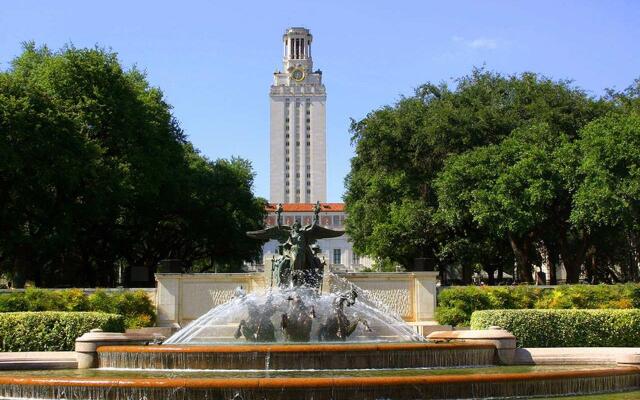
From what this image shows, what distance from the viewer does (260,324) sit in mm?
21812

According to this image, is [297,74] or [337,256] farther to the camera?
[297,74]

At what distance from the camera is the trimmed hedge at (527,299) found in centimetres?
3198

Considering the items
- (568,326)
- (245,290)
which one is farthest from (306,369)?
(245,290)

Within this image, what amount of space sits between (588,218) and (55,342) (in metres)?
24.6

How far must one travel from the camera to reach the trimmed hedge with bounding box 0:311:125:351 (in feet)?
81.1

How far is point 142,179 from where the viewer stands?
4450cm

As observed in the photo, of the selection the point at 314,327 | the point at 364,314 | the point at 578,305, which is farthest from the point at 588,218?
the point at 314,327

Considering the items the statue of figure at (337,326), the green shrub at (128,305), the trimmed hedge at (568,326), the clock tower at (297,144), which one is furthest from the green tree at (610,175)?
the clock tower at (297,144)

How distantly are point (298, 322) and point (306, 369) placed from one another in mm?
4456

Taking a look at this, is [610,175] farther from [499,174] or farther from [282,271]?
→ [282,271]

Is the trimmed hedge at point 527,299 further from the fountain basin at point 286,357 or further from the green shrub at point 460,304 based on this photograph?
the fountain basin at point 286,357

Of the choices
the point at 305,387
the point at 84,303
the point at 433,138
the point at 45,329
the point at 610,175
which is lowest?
the point at 305,387

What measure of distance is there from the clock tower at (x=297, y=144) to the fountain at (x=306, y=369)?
11713cm

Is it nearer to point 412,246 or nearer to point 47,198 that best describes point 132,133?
point 47,198
